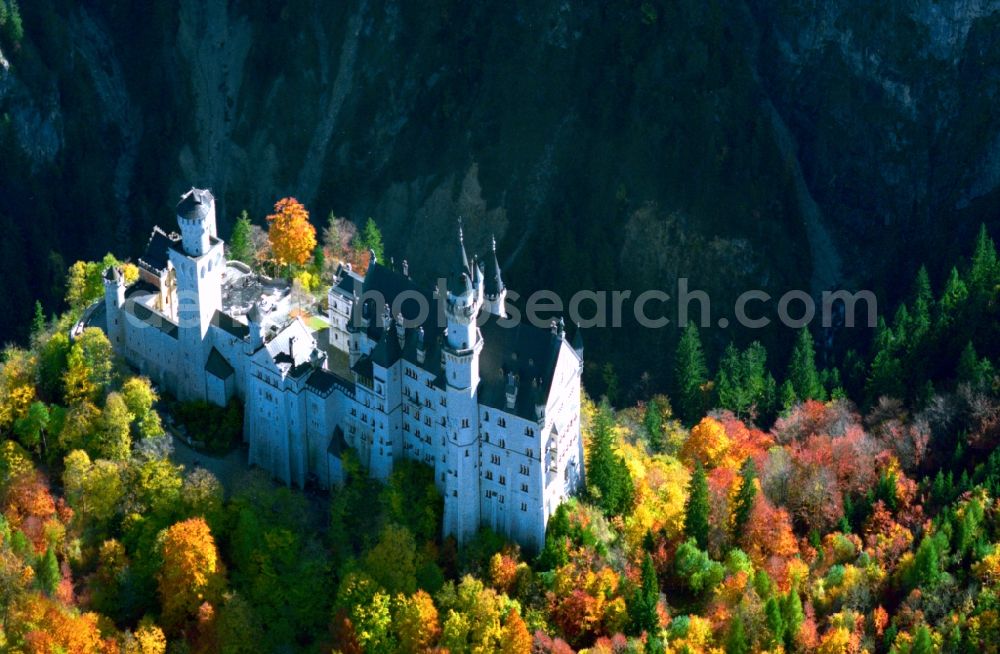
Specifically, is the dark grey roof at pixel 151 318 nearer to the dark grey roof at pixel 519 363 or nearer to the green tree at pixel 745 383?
the dark grey roof at pixel 519 363

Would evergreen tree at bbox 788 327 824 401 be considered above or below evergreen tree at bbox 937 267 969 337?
below

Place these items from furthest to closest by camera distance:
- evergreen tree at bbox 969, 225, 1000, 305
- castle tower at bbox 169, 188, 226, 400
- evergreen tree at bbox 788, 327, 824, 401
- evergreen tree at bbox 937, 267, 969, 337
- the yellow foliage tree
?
evergreen tree at bbox 969, 225, 1000, 305
evergreen tree at bbox 937, 267, 969, 337
evergreen tree at bbox 788, 327, 824, 401
the yellow foliage tree
castle tower at bbox 169, 188, 226, 400

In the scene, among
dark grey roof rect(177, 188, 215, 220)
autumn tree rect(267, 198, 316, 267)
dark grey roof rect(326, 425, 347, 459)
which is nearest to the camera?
dark grey roof rect(326, 425, 347, 459)

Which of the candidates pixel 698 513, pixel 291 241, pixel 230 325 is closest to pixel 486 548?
pixel 698 513

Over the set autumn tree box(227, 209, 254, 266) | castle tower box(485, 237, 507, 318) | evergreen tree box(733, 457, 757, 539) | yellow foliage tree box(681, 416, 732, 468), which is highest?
autumn tree box(227, 209, 254, 266)

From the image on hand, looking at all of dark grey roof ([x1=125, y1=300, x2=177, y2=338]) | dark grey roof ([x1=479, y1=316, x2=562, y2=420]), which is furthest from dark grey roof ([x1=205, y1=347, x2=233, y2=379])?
dark grey roof ([x1=479, y1=316, x2=562, y2=420])

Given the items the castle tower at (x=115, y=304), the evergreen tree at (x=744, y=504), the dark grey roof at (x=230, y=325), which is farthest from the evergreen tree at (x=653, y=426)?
the castle tower at (x=115, y=304)

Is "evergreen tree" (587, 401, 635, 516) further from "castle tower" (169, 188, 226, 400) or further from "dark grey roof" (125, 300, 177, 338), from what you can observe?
"dark grey roof" (125, 300, 177, 338)
